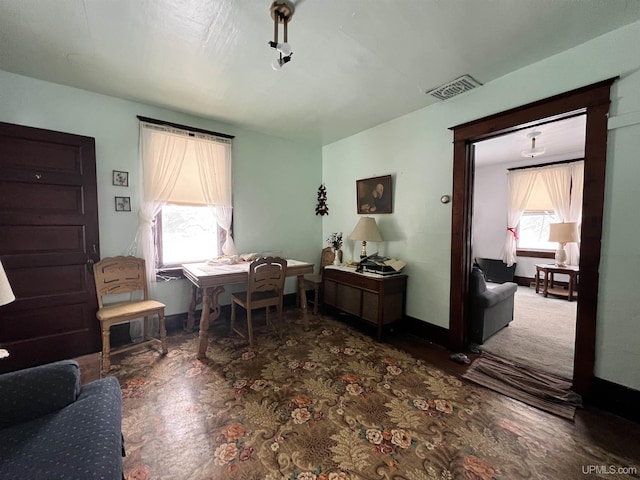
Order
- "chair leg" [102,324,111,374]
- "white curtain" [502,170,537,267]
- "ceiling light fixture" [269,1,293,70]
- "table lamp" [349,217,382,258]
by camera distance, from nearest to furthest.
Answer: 1. "ceiling light fixture" [269,1,293,70]
2. "chair leg" [102,324,111,374]
3. "table lamp" [349,217,382,258]
4. "white curtain" [502,170,537,267]

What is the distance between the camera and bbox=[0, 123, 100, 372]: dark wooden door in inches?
90.1

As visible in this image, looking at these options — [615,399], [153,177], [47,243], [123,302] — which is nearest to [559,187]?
[615,399]

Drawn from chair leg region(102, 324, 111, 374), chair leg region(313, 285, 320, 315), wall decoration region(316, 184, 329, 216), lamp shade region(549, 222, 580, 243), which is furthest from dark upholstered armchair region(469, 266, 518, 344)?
chair leg region(102, 324, 111, 374)

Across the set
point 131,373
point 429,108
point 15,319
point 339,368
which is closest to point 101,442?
point 131,373

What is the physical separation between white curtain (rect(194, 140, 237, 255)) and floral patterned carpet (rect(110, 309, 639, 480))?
169 cm

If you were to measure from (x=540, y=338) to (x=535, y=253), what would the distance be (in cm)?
313

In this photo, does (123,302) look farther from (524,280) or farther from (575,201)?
(575,201)

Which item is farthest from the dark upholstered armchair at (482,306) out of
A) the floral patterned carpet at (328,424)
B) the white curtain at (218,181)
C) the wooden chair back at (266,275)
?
the white curtain at (218,181)

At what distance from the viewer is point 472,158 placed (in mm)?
2695

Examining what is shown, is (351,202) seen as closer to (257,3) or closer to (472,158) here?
(472,158)

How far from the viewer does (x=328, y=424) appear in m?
1.71

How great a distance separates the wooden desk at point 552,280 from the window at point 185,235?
573 centimetres

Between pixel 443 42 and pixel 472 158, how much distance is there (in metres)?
1.23

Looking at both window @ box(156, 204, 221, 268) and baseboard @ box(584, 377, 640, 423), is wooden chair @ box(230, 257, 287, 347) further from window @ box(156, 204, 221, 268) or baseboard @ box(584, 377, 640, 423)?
baseboard @ box(584, 377, 640, 423)
